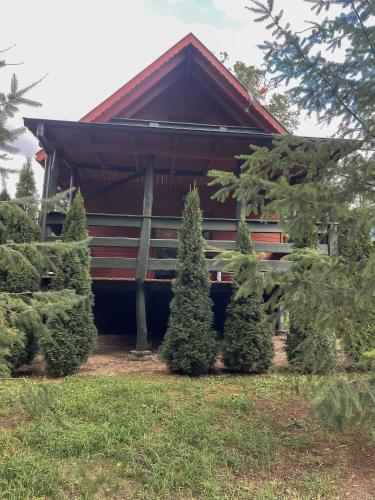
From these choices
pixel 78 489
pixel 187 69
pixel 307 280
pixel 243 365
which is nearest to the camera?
pixel 78 489

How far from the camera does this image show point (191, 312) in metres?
6.80

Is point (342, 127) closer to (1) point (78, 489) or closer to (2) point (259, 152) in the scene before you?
(2) point (259, 152)

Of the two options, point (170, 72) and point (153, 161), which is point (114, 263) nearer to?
point (153, 161)

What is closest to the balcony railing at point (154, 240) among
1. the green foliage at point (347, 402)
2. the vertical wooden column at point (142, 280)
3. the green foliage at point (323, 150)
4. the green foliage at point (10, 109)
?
the vertical wooden column at point (142, 280)

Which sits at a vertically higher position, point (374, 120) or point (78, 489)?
point (374, 120)

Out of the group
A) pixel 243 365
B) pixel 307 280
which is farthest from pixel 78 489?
pixel 243 365

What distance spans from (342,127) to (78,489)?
4.05 m

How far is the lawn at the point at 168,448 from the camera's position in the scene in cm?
332

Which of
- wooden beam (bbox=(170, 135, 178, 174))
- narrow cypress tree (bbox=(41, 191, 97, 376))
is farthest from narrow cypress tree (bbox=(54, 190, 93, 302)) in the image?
wooden beam (bbox=(170, 135, 178, 174))

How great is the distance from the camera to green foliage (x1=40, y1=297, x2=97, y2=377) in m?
6.35

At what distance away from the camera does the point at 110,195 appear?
12.1m

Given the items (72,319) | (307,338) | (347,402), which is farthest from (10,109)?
(307,338)

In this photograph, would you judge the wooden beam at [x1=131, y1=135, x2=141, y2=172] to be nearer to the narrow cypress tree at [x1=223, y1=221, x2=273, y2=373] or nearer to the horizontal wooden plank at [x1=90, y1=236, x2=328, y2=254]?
the horizontal wooden plank at [x1=90, y1=236, x2=328, y2=254]

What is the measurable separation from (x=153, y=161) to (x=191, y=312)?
391 centimetres
